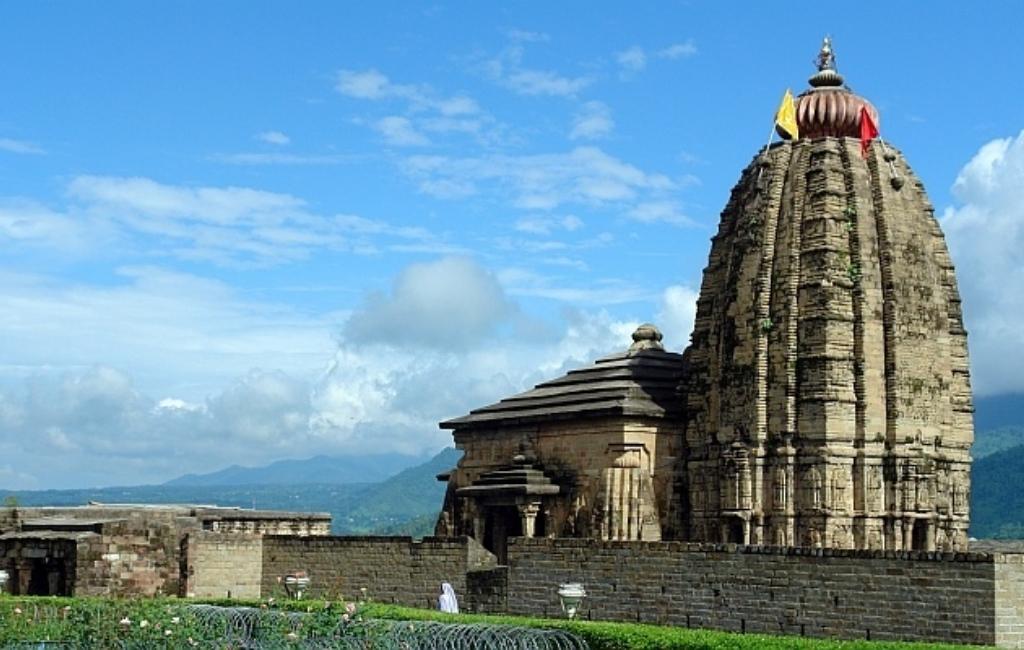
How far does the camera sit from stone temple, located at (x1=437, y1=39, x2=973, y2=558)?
35750 millimetres

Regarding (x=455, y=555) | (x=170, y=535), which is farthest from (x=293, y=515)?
(x=455, y=555)

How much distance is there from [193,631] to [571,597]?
796 cm

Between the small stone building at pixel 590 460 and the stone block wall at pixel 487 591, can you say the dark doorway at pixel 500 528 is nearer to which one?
the small stone building at pixel 590 460

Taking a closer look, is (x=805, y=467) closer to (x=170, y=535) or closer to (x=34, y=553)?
(x=170, y=535)

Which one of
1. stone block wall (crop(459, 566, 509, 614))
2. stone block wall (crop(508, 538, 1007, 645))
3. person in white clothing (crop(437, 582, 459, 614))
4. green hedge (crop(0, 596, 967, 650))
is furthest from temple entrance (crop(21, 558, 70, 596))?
stone block wall (crop(508, 538, 1007, 645))

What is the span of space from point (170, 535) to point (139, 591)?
1484 millimetres

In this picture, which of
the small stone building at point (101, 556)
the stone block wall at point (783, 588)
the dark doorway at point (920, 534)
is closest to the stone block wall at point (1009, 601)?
the stone block wall at point (783, 588)

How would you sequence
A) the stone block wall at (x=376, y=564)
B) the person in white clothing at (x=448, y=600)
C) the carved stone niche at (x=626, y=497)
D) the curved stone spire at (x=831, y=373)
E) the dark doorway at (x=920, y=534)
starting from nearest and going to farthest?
the person in white clothing at (x=448, y=600), the stone block wall at (x=376, y=564), the curved stone spire at (x=831, y=373), the dark doorway at (x=920, y=534), the carved stone niche at (x=626, y=497)

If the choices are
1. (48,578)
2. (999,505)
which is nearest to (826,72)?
(48,578)

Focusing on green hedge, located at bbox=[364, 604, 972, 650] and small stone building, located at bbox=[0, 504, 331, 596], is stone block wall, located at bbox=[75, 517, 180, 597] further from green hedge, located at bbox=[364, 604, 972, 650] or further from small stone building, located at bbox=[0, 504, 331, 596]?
green hedge, located at bbox=[364, 604, 972, 650]

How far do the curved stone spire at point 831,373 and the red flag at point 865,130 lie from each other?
41 centimetres

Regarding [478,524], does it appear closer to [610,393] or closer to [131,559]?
[610,393]

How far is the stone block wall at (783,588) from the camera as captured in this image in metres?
23.2

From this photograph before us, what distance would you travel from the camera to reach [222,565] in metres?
37.8
